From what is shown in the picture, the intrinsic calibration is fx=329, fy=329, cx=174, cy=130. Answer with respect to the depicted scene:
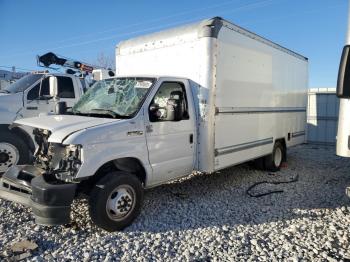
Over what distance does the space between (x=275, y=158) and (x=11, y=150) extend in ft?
20.8

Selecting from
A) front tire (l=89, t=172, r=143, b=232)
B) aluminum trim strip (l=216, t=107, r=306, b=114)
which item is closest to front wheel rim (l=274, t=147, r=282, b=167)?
aluminum trim strip (l=216, t=107, r=306, b=114)

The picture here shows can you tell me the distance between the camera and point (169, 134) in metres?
5.32

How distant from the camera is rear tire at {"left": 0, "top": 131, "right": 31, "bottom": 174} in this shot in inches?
273

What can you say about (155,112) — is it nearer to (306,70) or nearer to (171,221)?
(171,221)

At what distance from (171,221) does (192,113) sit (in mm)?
1858

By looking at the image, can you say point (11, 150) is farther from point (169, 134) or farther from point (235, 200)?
point (235, 200)

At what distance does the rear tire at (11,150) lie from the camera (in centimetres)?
693

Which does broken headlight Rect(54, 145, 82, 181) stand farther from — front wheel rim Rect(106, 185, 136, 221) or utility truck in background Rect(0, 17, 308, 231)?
front wheel rim Rect(106, 185, 136, 221)

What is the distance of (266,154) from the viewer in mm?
7938

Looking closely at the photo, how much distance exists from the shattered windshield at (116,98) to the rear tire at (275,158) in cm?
447

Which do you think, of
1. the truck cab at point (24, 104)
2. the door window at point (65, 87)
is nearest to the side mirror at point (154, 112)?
the truck cab at point (24, 104)

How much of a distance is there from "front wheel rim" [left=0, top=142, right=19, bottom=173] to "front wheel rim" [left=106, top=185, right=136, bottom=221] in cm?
353

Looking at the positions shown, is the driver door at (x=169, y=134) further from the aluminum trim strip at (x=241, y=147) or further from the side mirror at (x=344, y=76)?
the side mirror at (x=344, y=76)

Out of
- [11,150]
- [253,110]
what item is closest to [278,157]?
[253,110]
